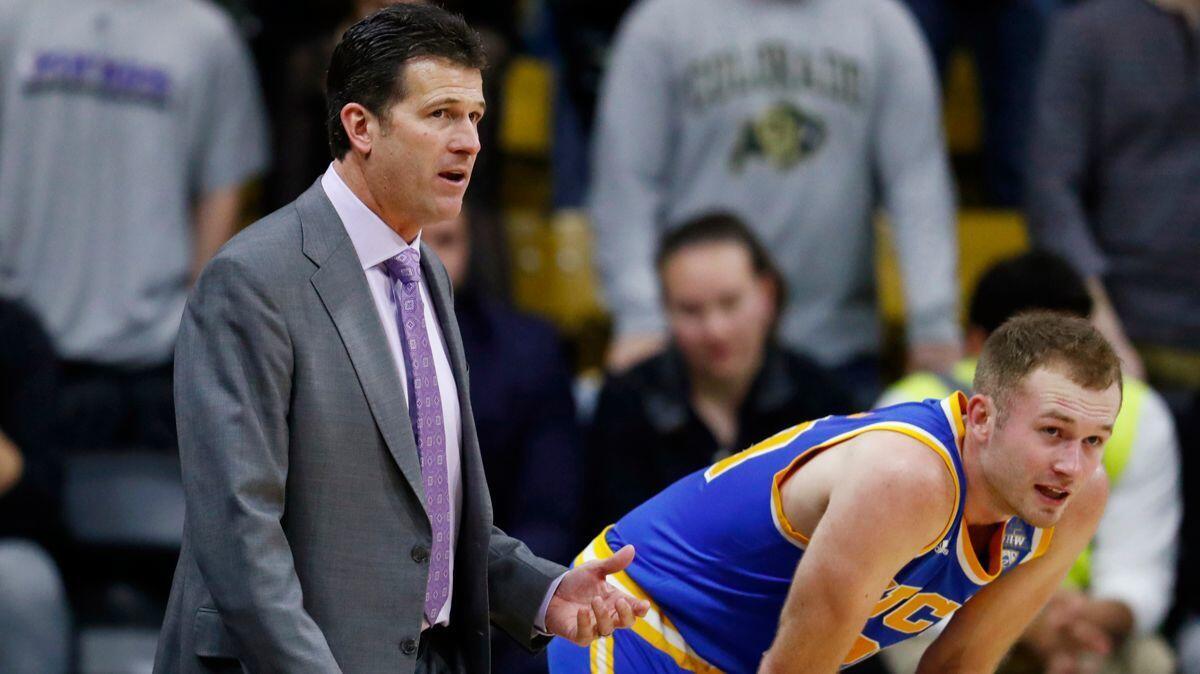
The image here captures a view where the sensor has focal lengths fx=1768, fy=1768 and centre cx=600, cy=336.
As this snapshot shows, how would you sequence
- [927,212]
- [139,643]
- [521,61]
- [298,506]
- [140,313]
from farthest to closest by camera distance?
[521,61] → [927,212] → [140,313] → [139,643] → [298,506]

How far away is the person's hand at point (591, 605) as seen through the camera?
111 inches

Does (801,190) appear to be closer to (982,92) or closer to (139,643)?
(982,92)

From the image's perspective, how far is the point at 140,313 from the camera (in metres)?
5.21

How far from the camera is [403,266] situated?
271 cm

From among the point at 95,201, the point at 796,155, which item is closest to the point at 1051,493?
the point at 796,155

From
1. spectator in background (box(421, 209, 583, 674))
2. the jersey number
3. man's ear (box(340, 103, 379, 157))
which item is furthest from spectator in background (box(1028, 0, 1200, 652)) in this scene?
man's ear (box(340, 103, 379, 157))

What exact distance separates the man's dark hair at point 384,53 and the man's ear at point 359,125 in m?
0.01

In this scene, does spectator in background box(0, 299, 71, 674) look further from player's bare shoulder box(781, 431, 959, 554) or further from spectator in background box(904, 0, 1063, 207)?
spectator in background box(904, 0, 1063, 207)

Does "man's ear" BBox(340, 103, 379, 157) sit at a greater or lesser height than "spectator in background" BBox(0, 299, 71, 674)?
greater

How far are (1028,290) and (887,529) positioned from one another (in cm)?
190

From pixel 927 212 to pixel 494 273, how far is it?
1.37m

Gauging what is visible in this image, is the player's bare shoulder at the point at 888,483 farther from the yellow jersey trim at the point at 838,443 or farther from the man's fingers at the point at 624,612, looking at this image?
the man's fingers at the point at 624,612

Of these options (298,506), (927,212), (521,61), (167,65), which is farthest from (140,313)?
(298,506)

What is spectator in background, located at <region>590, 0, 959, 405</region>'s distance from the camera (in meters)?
5.49
